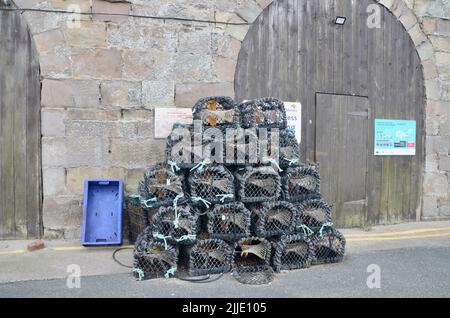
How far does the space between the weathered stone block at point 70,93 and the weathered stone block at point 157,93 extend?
29.2 inches

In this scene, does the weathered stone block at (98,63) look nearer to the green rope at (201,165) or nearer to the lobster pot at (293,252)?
the green rope at (201,165)

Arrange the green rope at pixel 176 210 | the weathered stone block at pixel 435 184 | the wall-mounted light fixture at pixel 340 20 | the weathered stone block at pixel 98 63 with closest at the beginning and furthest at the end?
the green rope at pixel 176 210
the weathered stone block at pixel 98 63
the wall-mounted light fixture at pixel 340 20
the weathered stone block at pixel 435 184

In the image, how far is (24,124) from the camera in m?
6.17

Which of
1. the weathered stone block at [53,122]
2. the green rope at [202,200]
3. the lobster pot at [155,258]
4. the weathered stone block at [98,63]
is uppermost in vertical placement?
the weathered stone block at [98,63]

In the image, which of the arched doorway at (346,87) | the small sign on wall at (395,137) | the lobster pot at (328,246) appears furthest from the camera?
the small sign on wall at (395,137)

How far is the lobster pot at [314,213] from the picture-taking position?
5203mm

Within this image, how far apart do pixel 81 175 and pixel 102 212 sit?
0.72m

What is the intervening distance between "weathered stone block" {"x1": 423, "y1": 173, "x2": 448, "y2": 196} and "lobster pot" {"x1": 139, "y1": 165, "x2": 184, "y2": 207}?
5.58 meters

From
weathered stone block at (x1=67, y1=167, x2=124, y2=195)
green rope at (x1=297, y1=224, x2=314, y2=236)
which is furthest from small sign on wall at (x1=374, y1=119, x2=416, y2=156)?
weathered stone block at (x1=67, y1=167, x2=124, y2=195)

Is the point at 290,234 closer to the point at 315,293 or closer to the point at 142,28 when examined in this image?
the point at 315,293

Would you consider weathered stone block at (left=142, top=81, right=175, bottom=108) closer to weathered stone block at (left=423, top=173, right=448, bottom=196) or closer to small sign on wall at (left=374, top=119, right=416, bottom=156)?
small sign on wall at (left=374, top=119, right=416, bottom=156)

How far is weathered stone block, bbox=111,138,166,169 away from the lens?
6.37 metres

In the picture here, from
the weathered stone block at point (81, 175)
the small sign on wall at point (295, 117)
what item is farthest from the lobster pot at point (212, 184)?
the small sign on wall at point (295, 117)
